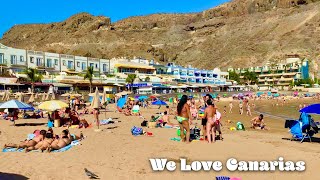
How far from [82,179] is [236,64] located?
119 m

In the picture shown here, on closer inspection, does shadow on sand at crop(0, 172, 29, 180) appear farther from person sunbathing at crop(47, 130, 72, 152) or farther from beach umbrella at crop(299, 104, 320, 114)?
beach umbrella at crop(299, 104, 320, 114)

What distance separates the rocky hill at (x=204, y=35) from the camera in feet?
391

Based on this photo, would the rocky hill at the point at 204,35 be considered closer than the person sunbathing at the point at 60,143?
No

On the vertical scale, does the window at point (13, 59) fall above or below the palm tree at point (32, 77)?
above

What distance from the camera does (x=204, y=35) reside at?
167 m

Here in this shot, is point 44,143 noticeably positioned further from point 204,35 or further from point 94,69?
point 204,35

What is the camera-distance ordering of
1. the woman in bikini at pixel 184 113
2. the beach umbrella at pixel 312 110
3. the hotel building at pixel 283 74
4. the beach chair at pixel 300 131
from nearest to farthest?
the woman in bikini at pixel 184 113 < the beach umbrella at pixel 312 110 < the beach chair at pixel 300 131 < the hotel building at pixel 283 74

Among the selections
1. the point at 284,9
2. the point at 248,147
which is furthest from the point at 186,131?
the point at 284,9

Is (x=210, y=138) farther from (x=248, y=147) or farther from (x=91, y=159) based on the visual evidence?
(x=91, y=159)

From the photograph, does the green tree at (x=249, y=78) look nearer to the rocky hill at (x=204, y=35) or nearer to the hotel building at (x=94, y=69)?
the hotel building at (x=94, y=69)

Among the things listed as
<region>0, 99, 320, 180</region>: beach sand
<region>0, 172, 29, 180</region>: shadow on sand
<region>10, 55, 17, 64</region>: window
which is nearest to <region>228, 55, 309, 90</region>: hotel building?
<region>10, 55, 17, 64</region>: window

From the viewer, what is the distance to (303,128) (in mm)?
11016

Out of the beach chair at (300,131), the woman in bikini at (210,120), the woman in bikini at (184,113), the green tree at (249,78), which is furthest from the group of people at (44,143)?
the green tree at (249,78)

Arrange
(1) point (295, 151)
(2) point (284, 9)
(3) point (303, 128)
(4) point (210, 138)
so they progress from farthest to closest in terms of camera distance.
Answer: (2) point (284, 9)
(3) point (303, 128)
(4) point (210, 138)
(1) point (295, 151)
